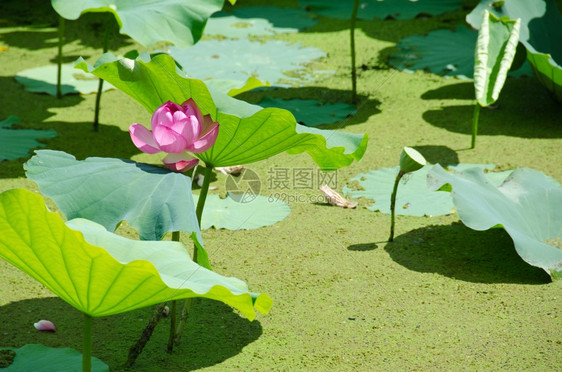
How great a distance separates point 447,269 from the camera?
7.72ft

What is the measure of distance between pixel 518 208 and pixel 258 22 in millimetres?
3393

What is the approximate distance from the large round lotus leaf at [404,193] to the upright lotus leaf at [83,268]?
145 cm

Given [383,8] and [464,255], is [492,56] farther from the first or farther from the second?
[383,8]

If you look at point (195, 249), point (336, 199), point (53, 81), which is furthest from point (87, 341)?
point (53, 81)

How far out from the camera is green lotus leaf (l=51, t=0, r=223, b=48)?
116 inches

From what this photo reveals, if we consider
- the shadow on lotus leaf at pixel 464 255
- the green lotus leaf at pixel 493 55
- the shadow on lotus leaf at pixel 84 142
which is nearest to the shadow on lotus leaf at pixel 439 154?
the green lotus leaf at pixel 493 55

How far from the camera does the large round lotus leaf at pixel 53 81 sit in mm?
4047

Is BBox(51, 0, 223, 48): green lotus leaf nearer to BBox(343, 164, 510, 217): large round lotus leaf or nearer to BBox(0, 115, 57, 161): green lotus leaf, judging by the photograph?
BBox(0, 115, 57, 161): green lotus leaf

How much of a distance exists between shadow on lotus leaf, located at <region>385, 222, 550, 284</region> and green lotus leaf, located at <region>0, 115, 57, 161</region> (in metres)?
1.79

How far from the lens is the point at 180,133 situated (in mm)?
1637

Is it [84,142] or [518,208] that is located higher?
[518,208]

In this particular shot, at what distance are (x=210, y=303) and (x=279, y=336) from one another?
30cm

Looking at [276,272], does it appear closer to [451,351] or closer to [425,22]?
[451,351]

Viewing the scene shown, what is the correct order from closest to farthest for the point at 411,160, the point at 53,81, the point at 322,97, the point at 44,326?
the point at 44,326 < the point at 411,160 < the point at 322,97 < the point at 53,81
